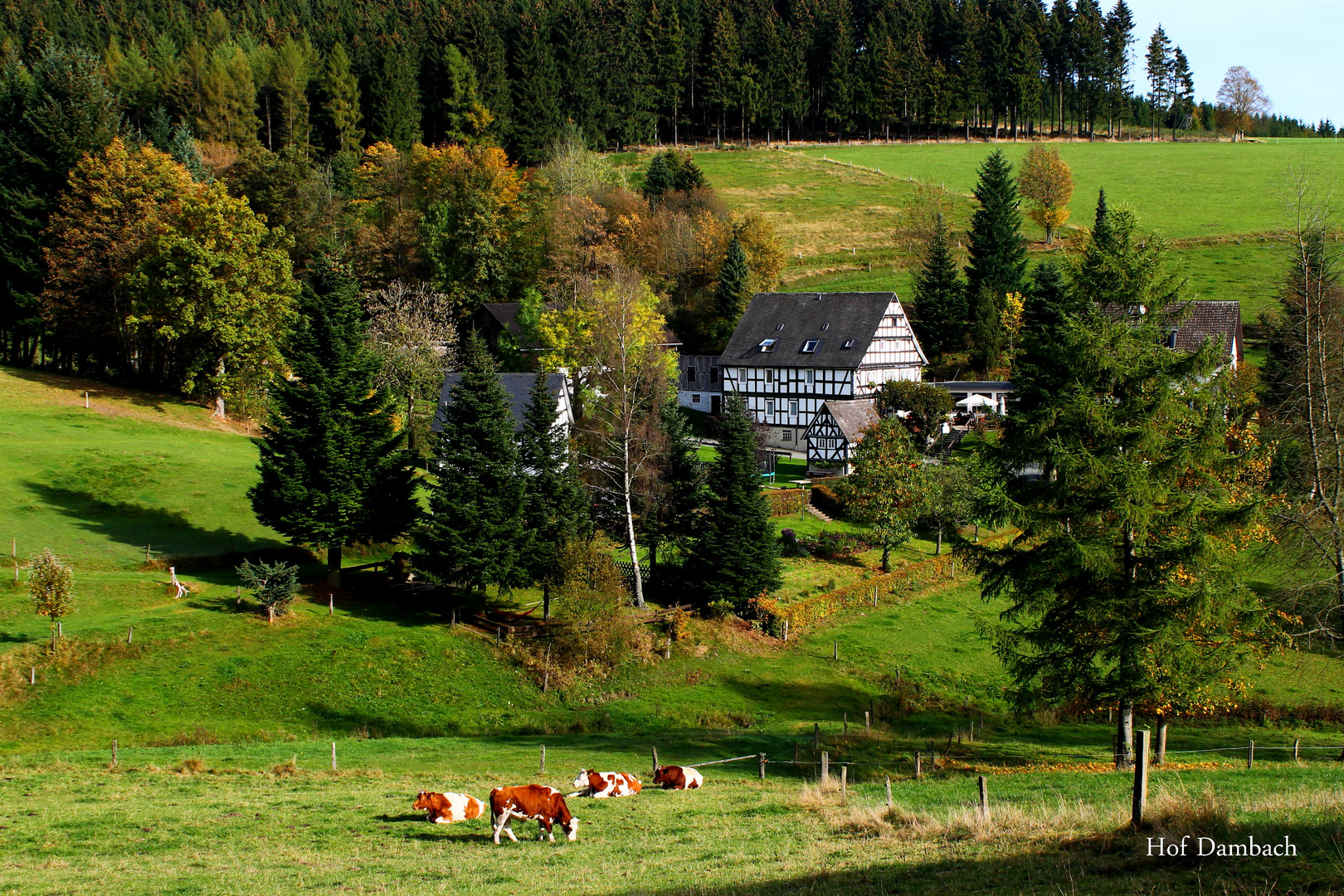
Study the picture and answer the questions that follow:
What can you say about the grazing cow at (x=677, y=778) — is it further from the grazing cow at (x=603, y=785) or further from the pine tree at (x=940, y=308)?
the pine tree at (x=940, y=308)

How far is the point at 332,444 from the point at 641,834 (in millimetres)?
24596

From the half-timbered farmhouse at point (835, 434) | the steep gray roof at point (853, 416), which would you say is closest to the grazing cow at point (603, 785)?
the half-timbered farmhouse at point (835, 434)

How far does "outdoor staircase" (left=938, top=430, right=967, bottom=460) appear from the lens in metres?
58.8

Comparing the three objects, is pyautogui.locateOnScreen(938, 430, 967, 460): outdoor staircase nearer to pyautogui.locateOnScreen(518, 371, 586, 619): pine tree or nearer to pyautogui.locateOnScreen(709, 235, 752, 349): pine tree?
pyautogui.locateOnScreen(709, 235, 752, 349): pine tree

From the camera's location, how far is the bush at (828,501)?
53.5 meters

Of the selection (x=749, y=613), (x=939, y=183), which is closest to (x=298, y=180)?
(x=749, y=613)

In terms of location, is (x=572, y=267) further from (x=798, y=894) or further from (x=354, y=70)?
(x=798, y=894)

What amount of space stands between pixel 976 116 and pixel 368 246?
98774 mm

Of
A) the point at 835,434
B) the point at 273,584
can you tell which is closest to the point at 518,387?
the point at 835,434

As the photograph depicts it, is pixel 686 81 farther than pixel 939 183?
Yes

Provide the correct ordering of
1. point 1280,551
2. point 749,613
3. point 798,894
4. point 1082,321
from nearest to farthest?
point 798,894, point 1082,321, point 1280,551, point 749,613

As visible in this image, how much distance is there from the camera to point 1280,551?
111ft

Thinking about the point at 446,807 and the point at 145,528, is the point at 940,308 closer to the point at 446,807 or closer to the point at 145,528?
the point at 145,528

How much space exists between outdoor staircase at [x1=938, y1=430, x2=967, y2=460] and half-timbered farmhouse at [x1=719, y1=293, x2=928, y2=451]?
5586mm
